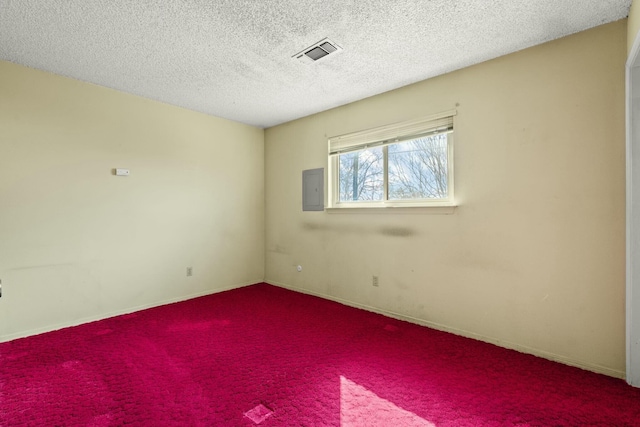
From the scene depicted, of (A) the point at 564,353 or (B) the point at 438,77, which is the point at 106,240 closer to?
(B) the point at 438,77

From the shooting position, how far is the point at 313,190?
170 inches

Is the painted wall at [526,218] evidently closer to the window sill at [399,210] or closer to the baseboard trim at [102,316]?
the window sill at [399,210]

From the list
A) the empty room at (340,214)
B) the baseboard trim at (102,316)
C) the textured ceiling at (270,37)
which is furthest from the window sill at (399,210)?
the baseboard trim at (102,316)

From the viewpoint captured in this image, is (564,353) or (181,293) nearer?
(564,353)

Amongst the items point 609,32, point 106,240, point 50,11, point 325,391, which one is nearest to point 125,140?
point 106,240

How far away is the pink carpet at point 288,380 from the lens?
1763 mm

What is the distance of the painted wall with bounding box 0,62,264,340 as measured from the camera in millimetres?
2869

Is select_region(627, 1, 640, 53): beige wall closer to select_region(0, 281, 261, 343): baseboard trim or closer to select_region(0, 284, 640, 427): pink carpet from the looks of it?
select_region(0, 284, 640, 427): pink carpet

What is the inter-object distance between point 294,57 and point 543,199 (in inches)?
97.2

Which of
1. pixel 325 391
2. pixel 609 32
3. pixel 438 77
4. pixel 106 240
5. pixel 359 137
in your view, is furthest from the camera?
pixel 359 137

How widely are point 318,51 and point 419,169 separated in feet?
5.37

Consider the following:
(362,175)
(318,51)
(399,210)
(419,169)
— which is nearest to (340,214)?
(362,175)

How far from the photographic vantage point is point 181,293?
407 cm

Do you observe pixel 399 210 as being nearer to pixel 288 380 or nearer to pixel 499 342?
pixel 499 342
